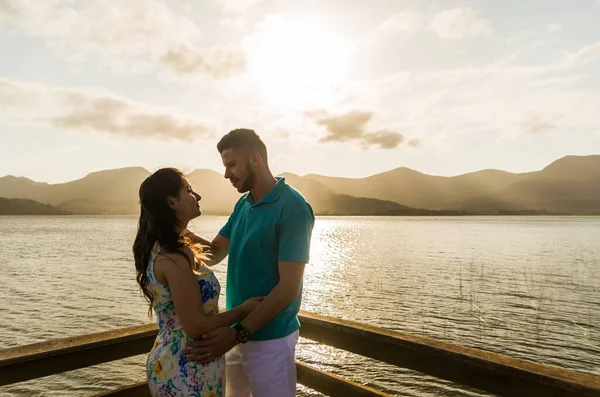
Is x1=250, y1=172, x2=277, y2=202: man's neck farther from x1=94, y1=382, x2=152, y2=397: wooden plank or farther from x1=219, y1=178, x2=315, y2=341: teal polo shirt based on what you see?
x1=94, y1=382, x2=152, y2=397: wooden plank

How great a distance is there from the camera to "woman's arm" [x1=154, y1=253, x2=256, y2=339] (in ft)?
7.22

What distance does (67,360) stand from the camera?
8.04 feet

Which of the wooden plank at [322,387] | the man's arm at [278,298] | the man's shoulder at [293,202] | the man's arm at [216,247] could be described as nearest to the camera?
the man's arm at [278,298]

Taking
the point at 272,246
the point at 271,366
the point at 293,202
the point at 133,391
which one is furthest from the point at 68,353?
the point at 293,202

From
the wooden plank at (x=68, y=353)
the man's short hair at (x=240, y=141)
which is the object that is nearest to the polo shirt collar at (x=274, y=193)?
the man's short hair at (x=240, y=141)

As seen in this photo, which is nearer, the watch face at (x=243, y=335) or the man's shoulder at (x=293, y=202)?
the watch face at (x=243, y=335)

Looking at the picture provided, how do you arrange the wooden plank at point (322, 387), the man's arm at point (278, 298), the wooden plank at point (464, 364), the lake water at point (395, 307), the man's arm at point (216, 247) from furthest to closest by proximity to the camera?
the lake water at point (395, 307)
the man's arm at point (216, 247)
the wooden plank at point (322, 387)
the man's arm at point (278, 298)
the wooden plank at point (464, 364)

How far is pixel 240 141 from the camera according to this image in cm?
275

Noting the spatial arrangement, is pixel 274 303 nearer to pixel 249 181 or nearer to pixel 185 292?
pixel 185 292

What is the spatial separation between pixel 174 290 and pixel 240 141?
1088 millimetres

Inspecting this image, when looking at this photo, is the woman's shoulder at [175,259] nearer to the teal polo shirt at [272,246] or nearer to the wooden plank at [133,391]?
the teal polo shirt at [272,246]

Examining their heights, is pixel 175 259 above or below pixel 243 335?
above

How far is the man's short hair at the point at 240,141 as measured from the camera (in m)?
2.74

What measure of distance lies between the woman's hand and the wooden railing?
71 cm
